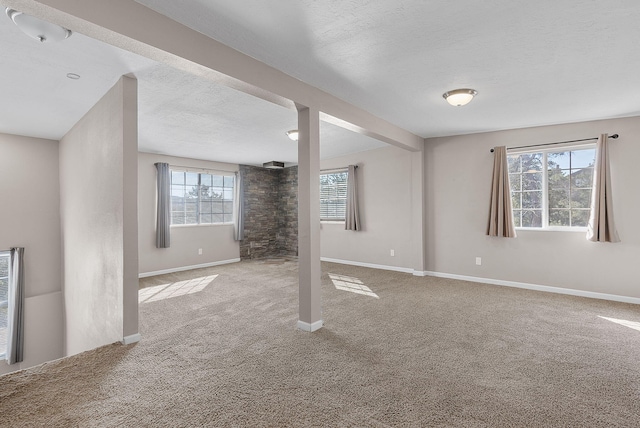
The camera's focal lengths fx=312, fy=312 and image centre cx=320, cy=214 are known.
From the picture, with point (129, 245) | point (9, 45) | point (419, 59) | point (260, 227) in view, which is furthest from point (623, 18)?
point (260, 227)

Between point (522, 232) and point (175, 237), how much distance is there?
6.35 metres

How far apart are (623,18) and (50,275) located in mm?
7288

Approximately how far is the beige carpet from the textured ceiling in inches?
96.8

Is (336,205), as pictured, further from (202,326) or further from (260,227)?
(202,326)

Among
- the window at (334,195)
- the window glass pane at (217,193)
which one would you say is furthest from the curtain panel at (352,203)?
the window glass pane at (217,193)

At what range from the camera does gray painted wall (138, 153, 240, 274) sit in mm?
6047

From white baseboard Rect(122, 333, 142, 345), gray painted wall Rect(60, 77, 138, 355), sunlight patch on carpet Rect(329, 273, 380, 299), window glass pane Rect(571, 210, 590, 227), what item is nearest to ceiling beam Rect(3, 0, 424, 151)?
gray painted wall Rect(60, 77, 138, 355)

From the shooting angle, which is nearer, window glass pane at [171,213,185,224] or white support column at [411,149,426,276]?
white support column at [411,149,426,276]

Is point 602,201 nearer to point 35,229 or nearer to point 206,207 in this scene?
point 206,207

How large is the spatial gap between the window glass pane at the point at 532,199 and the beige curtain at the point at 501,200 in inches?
11.7

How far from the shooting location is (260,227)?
26.9 ft

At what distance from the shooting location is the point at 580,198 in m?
4.41

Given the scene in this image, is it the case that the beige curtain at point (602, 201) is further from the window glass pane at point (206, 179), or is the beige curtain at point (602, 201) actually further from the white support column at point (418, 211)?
the window glass pane at point (206, 179)

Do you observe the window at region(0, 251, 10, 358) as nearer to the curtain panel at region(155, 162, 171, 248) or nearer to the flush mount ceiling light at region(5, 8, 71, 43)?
the curtain panel at region(155, 162, 171, 248)
